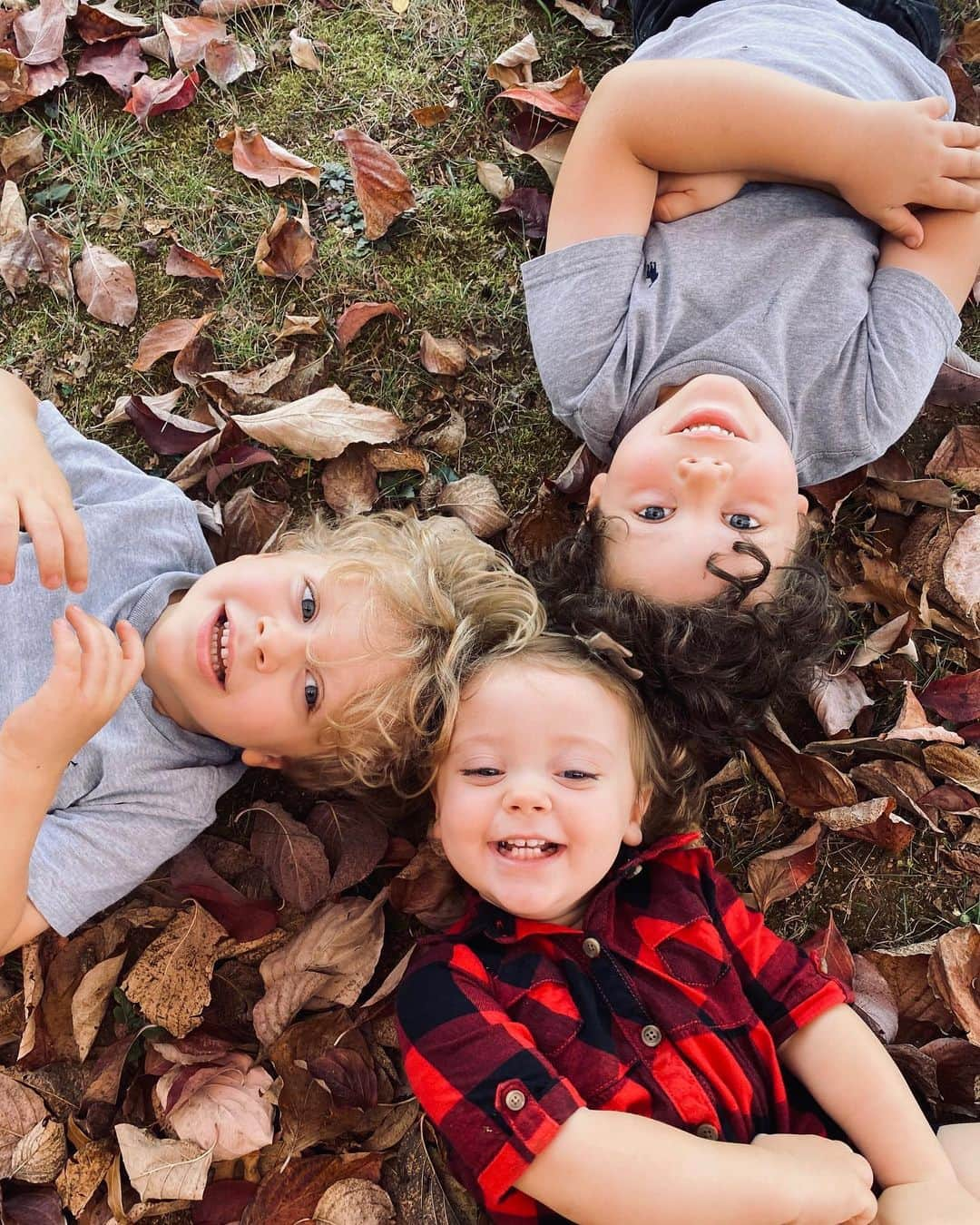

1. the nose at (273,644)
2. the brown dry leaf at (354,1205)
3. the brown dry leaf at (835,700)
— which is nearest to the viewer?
the nose at (273,644)

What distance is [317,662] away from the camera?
76.7 inches

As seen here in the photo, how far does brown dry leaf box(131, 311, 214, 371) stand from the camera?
8.12 feet

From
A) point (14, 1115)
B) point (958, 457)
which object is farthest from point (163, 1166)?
point (958, 457)

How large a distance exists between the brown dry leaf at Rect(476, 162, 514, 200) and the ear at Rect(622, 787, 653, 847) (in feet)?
5.19

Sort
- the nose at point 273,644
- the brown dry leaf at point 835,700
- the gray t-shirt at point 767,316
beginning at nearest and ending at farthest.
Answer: the nose at point 273,644 < the gray t-shirt at point 767,316 < the brown dry leaf at point 835,700

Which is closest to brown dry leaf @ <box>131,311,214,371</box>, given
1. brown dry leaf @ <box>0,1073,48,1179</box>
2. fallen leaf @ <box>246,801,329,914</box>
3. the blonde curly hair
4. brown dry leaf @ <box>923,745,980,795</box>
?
the blonde curly hair

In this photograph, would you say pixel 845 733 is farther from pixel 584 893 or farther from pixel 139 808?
pixel 139 808

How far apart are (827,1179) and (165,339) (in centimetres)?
232

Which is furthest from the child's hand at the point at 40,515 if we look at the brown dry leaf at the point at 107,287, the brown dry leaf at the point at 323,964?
the brown dry leaf at the point at 323,964

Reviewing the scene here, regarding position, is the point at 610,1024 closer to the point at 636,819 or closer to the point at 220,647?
the point at 636,819

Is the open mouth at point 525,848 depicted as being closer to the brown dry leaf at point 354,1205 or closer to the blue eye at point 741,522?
the blue eye at point 741,522

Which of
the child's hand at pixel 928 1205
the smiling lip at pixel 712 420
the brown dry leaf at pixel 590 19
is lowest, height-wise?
the child's hand at pixel 928 1205

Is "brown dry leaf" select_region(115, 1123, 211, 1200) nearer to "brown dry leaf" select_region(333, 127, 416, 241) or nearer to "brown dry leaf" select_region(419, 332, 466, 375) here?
"brown dry leaf" select_region(419, 332, 466, 375)

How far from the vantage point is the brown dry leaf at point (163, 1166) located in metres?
2.04
